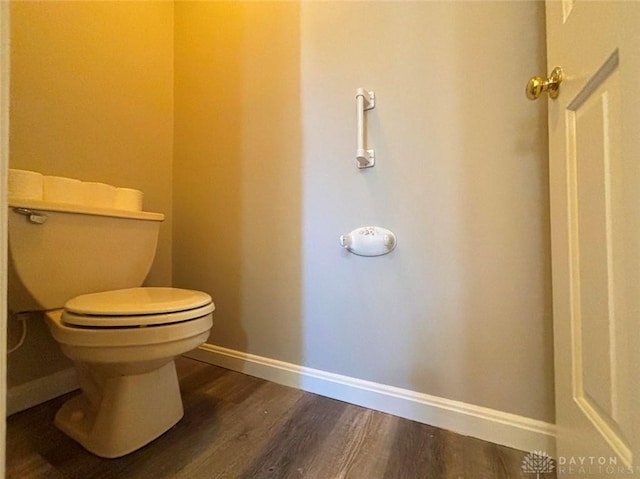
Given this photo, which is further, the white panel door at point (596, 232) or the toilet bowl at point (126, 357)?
the toilet bowl at point (126, 357)

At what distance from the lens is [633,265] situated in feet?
1.36

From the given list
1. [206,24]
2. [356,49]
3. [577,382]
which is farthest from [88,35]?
[577,382]

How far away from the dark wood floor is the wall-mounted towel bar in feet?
2.77

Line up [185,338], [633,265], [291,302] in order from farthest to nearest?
[291,302]
[185,338]
[633,265]

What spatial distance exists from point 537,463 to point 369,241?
73 centimetres

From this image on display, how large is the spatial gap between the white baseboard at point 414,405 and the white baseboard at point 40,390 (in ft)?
1.93

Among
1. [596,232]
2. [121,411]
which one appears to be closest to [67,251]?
[121,411]

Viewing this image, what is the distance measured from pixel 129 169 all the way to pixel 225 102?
527 mm

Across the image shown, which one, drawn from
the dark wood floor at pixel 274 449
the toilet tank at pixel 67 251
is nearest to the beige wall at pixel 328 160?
the dark wood floor at pixel 274 449

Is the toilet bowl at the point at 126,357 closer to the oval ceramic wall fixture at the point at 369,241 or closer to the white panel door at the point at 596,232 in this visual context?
the oval ceramic wall fixture at the point at 369,241

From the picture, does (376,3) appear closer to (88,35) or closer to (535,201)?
(535,201)

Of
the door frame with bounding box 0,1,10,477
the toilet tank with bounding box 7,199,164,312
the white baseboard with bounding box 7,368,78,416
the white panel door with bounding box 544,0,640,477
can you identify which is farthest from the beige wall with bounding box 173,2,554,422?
the door frame with bounding box 0,1,10,477

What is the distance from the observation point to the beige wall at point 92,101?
3.34 feet

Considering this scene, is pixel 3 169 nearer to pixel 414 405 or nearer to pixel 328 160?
pixel 328 160
